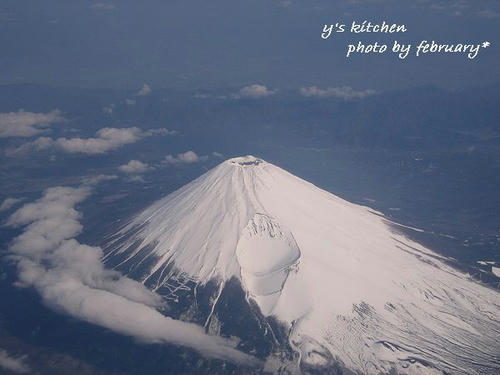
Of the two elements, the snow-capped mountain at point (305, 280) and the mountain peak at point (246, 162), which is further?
the mountain peak at point (246, 162)

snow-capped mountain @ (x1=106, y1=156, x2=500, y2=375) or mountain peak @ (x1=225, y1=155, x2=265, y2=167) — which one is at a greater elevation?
mountain peak @ (x1=225, y1=155, x2=265, y2=167)

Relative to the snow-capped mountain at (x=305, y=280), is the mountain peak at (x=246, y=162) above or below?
above

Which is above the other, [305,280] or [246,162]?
[246,162]

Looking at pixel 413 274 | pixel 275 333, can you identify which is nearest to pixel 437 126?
pixel 413 274

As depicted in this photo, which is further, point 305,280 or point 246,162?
point 246,162

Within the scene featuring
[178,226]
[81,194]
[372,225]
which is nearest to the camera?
[178,226]

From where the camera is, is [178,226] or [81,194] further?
[81,194]

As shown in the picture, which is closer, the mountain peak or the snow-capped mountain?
the snow-capped mountain

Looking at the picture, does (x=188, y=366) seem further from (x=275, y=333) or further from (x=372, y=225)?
(x=372, y=225)
